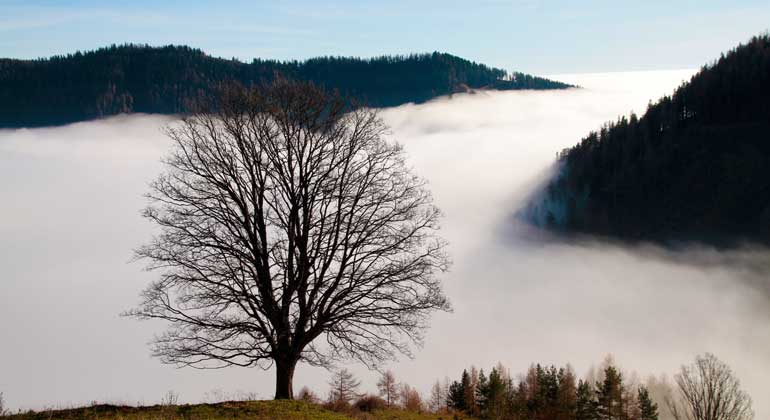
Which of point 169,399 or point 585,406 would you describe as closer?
point 169,399

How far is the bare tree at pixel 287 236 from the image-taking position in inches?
578

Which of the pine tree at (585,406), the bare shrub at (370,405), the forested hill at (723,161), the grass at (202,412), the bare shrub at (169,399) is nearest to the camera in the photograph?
the grass at (202,412)

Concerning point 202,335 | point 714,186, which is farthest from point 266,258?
point 714,186

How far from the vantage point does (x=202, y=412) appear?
13.2 meters

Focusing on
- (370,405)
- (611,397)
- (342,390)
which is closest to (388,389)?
(611,397)

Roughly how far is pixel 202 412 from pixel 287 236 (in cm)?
478

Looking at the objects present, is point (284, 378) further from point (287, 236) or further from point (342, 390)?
point (342, 390)

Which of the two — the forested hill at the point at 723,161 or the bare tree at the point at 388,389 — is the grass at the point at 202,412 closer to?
the bare tree at the point at 388,389

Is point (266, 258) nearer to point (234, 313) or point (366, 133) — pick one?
point (234, 313)

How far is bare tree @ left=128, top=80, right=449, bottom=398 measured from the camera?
14680 mm

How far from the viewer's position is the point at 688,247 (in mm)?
186875

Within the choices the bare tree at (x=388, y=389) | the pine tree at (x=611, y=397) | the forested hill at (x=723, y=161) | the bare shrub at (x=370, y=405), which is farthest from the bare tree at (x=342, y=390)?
the forested hill at (x=723, y=161)

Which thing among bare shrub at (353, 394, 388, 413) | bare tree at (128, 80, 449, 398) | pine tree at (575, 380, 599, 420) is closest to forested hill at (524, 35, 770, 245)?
pine tree at (575, 380, 599, 420)

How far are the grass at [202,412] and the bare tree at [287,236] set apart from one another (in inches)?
48.0
